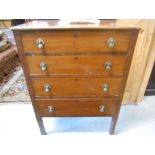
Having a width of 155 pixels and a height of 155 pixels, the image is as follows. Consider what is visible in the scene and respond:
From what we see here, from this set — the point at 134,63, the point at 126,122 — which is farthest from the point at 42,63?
the point at 126,122

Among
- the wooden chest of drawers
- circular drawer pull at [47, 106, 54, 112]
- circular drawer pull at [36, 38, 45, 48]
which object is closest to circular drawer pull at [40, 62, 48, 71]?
the wooden chest of drawers

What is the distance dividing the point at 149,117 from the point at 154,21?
3.07 feet

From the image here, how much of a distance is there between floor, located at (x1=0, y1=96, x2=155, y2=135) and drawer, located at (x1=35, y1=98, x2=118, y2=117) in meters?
0.28

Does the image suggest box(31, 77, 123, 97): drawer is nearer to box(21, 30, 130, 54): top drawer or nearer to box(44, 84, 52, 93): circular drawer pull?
box(44, 84, 52, 93): circular drawer pull

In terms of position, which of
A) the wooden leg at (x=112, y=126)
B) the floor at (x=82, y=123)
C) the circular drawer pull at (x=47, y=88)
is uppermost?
the circular drawer pull at (x=47, y=88)

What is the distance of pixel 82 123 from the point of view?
1.56 meters

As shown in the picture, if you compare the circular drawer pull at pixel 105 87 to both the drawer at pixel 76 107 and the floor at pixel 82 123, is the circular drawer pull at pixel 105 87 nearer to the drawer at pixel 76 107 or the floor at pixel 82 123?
the drawer at pixel 76 107

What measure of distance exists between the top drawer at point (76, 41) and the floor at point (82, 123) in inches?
33.2

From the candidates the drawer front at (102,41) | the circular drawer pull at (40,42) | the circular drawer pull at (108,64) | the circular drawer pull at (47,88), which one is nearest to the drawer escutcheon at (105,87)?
the circular drawer pull at (108,64)

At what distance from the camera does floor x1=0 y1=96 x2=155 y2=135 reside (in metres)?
1.48

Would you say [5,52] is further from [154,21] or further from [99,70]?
[154,21]

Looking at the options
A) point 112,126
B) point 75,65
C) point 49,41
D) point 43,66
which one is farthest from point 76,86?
point 112,126

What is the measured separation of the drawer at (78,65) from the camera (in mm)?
1010

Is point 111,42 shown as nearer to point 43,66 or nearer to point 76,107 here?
point 43,66
